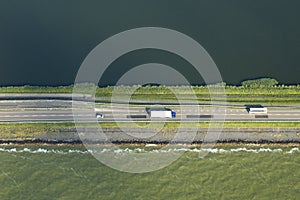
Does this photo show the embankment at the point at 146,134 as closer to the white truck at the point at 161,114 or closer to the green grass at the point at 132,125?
the green grass at the point at 132,125

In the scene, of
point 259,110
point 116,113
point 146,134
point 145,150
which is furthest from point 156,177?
point 259,110

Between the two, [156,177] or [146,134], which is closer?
[156,177]

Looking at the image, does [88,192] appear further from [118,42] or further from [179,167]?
[118,42]

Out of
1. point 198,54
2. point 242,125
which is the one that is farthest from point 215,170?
point 198,54

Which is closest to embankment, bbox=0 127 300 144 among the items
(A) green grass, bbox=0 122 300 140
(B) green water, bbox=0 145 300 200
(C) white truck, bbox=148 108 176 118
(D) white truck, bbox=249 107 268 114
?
(A) green grass, bbox=0 122 300 140

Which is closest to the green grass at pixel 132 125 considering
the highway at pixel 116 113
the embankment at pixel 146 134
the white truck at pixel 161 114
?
the embankment at pixel 146 134

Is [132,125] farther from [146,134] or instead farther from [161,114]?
[161,114]
